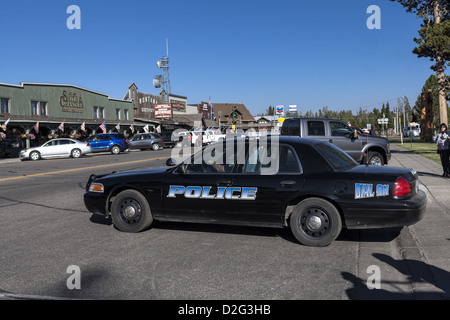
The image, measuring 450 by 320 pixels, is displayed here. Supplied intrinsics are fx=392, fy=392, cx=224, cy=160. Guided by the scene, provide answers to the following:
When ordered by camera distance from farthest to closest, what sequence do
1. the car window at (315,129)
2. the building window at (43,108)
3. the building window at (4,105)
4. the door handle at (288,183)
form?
the building window at (43,108)
the building window at (4,105)
the car window at (315,129)
the door handle at (288,183)

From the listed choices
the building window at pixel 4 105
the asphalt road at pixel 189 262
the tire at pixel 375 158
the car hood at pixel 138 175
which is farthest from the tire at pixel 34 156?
the car hood at pixel 138 175

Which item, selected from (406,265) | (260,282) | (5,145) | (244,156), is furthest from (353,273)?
(5,145)

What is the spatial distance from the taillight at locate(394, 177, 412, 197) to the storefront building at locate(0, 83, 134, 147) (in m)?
29.9

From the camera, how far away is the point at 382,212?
16.2ft

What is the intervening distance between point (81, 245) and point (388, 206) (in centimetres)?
417

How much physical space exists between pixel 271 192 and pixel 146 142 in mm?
31272

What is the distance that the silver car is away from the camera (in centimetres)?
2669

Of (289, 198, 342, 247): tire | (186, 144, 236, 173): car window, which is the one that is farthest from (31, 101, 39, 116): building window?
(289, 198, 342, 247): tire

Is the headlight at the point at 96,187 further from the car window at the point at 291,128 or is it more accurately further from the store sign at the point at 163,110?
the store sign at the point at 163,110

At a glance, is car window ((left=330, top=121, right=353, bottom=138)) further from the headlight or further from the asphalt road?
the headlight

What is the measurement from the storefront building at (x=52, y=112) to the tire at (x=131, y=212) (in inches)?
1054

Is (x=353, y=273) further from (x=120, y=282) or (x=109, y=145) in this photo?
(x=109, y=145)

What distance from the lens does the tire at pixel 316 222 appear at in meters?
5.09

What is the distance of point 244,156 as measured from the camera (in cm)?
569
